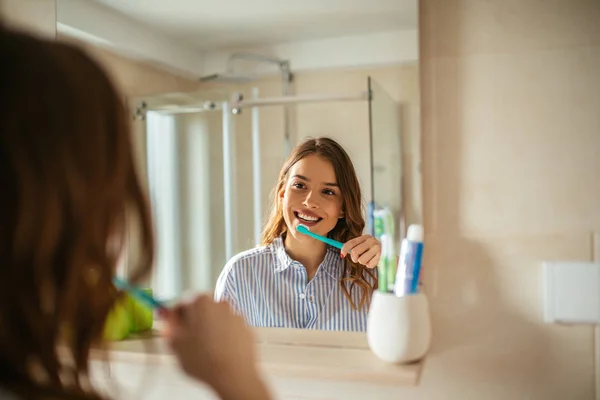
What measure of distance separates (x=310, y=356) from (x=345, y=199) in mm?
254

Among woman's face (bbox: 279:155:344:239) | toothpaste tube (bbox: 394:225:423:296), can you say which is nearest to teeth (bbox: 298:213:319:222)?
woman's face (bbox: 279:155:344:239)

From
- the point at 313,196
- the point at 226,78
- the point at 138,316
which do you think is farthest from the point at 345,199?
the point at 138,316

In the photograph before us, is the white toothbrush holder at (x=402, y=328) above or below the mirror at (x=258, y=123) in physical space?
below

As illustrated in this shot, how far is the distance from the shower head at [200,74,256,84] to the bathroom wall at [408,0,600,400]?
302mm

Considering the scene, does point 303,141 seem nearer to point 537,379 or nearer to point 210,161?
point 210,161

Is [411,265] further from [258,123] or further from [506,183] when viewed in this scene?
[258,123]

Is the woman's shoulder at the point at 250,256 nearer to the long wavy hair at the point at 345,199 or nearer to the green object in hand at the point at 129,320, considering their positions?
the long wavy hair at the point at 345,199

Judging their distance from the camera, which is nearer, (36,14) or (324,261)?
(324,261)

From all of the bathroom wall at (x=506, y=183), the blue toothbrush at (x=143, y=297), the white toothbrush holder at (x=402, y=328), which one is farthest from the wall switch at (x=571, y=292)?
the blue toothbrush at (x=143, y=297)

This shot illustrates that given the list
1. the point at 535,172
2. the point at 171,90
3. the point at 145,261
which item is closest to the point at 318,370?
the point at 145,261

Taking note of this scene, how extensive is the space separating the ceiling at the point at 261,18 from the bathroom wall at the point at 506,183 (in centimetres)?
7

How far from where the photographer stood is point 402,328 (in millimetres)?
757

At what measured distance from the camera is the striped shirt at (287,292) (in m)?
0.90

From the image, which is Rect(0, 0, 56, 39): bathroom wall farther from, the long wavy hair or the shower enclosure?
the long wavy hair
